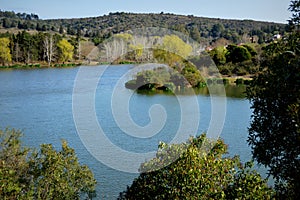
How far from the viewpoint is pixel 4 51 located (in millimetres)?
57938

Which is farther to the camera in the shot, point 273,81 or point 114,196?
point 114,196

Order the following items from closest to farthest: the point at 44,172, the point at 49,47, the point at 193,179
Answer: the point at 193,179 → the point at 44,172 → the point at 49,47

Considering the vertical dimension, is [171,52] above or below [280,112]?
below

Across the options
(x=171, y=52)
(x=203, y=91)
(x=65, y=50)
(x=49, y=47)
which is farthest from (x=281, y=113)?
(x=49, y=47)

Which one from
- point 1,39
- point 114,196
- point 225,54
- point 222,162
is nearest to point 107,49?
point 1,39

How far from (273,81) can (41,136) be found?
1440 centimetres

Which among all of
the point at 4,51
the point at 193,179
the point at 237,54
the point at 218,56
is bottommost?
the point at 4,51

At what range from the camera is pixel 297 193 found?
5363 millimetres

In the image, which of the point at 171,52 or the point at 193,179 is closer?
the point at 193,179

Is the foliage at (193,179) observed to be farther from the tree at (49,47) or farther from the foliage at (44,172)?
the tree at (49,47)

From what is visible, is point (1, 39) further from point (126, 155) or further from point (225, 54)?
point (126, 155)

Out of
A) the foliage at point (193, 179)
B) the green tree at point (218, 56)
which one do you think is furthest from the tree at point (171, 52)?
the foliage at point (193, 179)

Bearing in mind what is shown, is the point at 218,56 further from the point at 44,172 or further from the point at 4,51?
the point at 44,172

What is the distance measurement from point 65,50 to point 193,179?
60163mm
